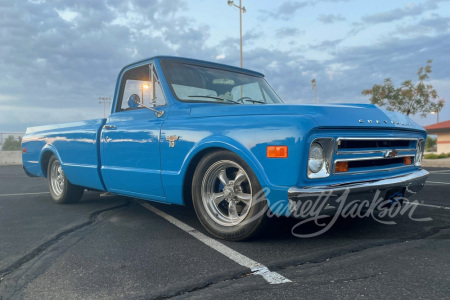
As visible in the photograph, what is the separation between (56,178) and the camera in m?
6.15

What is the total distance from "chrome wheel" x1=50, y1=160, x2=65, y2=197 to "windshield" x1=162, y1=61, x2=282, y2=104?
2.81 m

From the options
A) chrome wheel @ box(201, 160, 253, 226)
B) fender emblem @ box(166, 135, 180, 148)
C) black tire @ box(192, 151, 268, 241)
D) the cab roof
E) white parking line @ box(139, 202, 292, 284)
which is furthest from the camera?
the cab roof

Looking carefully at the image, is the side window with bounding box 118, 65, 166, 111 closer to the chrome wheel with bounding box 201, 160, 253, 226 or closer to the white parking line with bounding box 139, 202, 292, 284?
the chrome wheel with bounding box 201, 160, 253, 226

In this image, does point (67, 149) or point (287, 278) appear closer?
point (287, 278)

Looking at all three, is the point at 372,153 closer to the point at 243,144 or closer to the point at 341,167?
the point at 341,167

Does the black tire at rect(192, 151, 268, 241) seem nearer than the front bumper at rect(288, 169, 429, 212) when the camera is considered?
No

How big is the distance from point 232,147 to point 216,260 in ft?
3.05

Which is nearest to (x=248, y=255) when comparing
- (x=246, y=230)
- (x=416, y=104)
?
(x=246, y=230)

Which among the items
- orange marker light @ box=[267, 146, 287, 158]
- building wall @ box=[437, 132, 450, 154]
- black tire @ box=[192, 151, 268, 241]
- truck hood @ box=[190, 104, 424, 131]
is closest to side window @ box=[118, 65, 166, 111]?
truck hood @ box=[190, 104, 424, 131]

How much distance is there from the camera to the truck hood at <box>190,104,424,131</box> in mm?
2990

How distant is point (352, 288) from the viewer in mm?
2275

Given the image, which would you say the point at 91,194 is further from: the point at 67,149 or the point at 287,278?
the point at 287,278

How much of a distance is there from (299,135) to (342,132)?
0.43 m

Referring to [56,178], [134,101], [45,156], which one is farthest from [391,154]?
[45,156]
